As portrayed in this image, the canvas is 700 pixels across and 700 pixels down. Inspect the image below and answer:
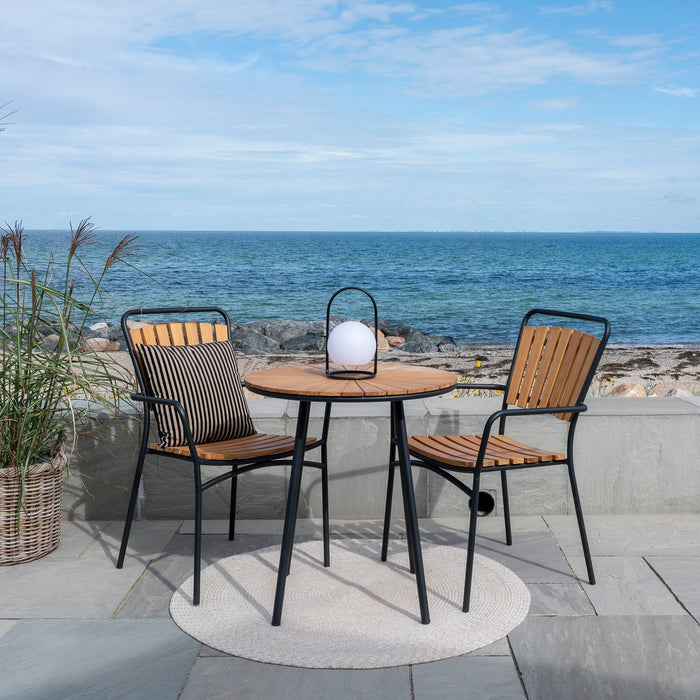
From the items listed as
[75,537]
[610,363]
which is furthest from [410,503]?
[610,363]

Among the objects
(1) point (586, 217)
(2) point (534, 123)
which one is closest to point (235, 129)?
(2) point (534, 123)

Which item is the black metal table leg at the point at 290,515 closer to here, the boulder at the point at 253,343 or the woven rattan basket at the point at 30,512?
the woven rattan basket at the point at 30,512

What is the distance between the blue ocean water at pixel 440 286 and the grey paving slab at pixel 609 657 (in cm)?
762

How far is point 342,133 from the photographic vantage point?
149ft

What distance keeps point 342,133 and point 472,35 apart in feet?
126

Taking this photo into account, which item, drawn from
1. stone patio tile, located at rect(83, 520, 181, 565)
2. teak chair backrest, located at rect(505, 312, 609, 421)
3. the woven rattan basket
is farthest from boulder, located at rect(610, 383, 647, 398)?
the woven rattan basket

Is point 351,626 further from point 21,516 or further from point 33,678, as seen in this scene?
point 21,516

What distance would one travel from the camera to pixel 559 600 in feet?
8.29

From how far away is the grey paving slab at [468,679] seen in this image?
1957mm

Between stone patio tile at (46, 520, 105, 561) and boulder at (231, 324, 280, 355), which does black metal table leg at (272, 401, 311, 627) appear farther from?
boulder at (231, 324, 280, 355)

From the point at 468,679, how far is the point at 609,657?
43 centimetres

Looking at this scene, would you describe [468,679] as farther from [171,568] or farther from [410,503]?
[171,568]

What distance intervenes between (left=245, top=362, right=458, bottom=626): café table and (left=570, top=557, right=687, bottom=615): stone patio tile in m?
0.64

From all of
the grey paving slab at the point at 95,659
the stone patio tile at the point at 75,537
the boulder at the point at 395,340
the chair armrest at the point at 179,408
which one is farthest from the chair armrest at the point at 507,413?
the boulder at the point at 395,340
